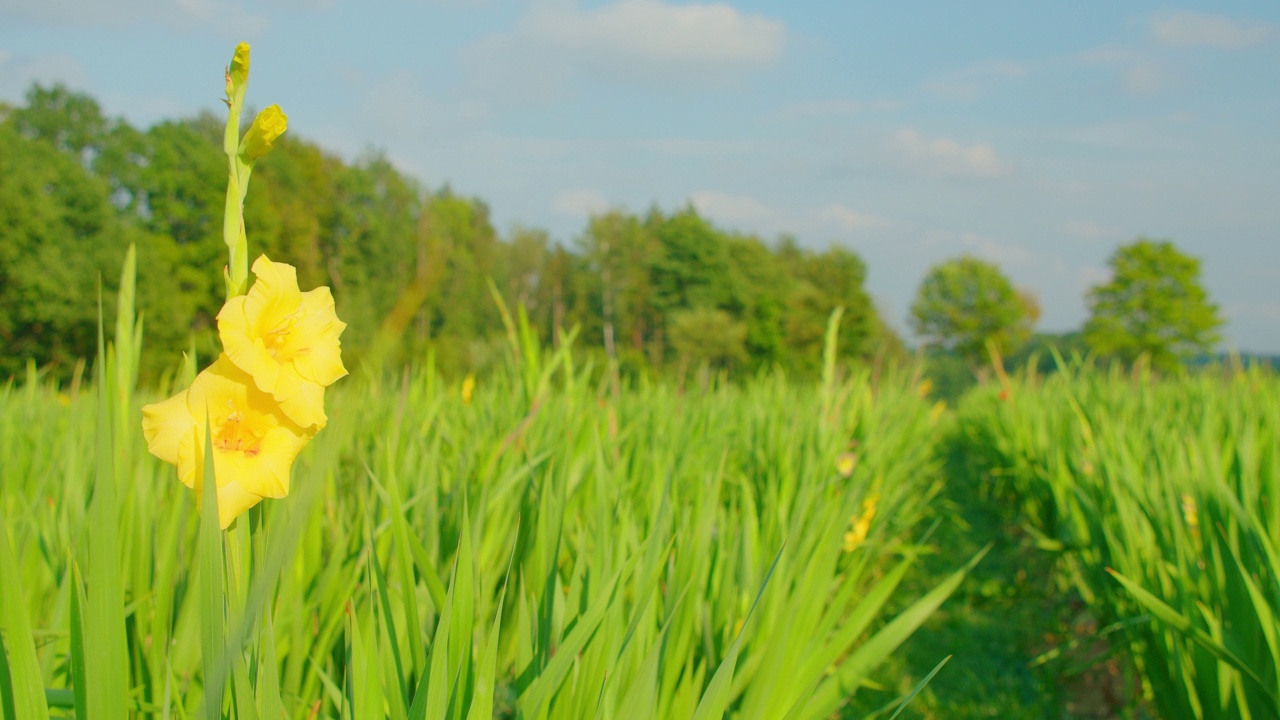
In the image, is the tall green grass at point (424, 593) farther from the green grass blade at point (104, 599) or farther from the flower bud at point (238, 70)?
the flower bud at point (238, 70)

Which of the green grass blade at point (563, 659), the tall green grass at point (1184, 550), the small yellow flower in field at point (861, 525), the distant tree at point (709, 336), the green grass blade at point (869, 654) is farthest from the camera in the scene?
the distant tree at point (709, 336)

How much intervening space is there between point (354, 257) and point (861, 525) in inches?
947

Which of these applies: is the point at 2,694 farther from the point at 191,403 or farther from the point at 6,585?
the point at 191,403

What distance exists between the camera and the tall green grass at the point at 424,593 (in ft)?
1.69

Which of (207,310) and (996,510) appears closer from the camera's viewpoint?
(996,510)

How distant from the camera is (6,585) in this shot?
51cm

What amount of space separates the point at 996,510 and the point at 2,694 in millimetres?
4854

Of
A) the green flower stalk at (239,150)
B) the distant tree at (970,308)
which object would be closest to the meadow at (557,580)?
the green flower stalk at (239,150)

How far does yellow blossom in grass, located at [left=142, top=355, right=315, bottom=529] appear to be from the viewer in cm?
51

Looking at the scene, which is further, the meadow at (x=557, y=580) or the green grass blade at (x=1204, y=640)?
the green grass blade at (x=1204, y=640)

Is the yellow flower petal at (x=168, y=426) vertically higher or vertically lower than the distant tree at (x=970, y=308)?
lower

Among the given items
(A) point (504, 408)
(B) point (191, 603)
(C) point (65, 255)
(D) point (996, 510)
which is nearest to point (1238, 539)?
(B) point (191, 603)

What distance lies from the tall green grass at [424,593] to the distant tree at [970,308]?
39.8 m

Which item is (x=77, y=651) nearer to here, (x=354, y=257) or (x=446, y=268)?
(x=446, y=268)
